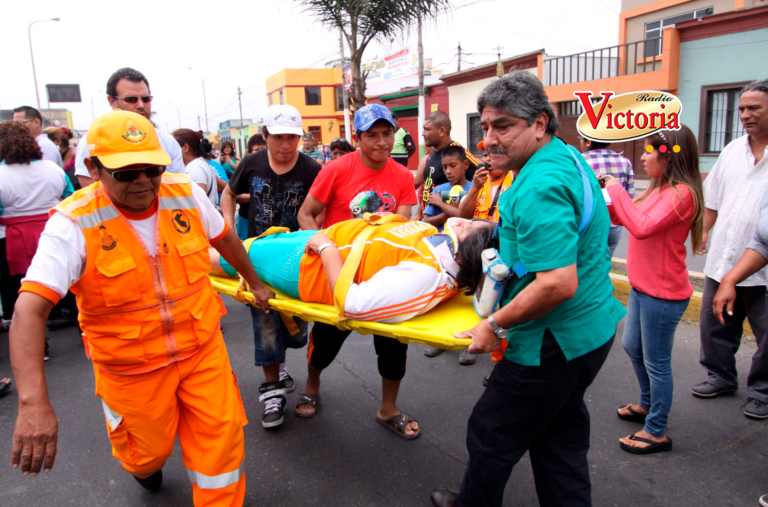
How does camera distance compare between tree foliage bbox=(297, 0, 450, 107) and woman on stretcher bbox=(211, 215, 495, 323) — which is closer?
woman on stretcher bbox=(211, 215, 495, 323)

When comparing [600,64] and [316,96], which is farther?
[316,96]

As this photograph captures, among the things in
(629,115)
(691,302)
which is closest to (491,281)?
(629,115)

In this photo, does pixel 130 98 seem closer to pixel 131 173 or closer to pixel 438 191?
pixel 131 173

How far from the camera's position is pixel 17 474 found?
2.88m

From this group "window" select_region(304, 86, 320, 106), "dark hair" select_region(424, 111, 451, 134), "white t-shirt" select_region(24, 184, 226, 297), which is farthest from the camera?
"window" select_region(304, 86, 320, 106)

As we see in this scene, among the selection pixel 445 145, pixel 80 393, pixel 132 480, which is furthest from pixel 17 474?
pixel 445 145

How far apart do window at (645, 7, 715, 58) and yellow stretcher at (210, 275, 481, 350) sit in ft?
64.9

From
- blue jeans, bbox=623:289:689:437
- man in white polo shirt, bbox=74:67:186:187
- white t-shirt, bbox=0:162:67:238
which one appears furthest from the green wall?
white t-shirt, bbox=0:162:67:238

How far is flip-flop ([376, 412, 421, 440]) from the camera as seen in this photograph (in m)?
3.14

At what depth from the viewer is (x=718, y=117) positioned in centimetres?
1473

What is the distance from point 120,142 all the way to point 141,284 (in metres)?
0.58

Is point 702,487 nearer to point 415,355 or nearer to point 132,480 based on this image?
point 415,355

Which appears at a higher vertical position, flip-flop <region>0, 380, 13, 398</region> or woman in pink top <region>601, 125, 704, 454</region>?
woman in pink top <region>601, 125, 704, 454</region>

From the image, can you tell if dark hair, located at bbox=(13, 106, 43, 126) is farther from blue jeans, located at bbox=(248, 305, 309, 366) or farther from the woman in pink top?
the woman in pink top
